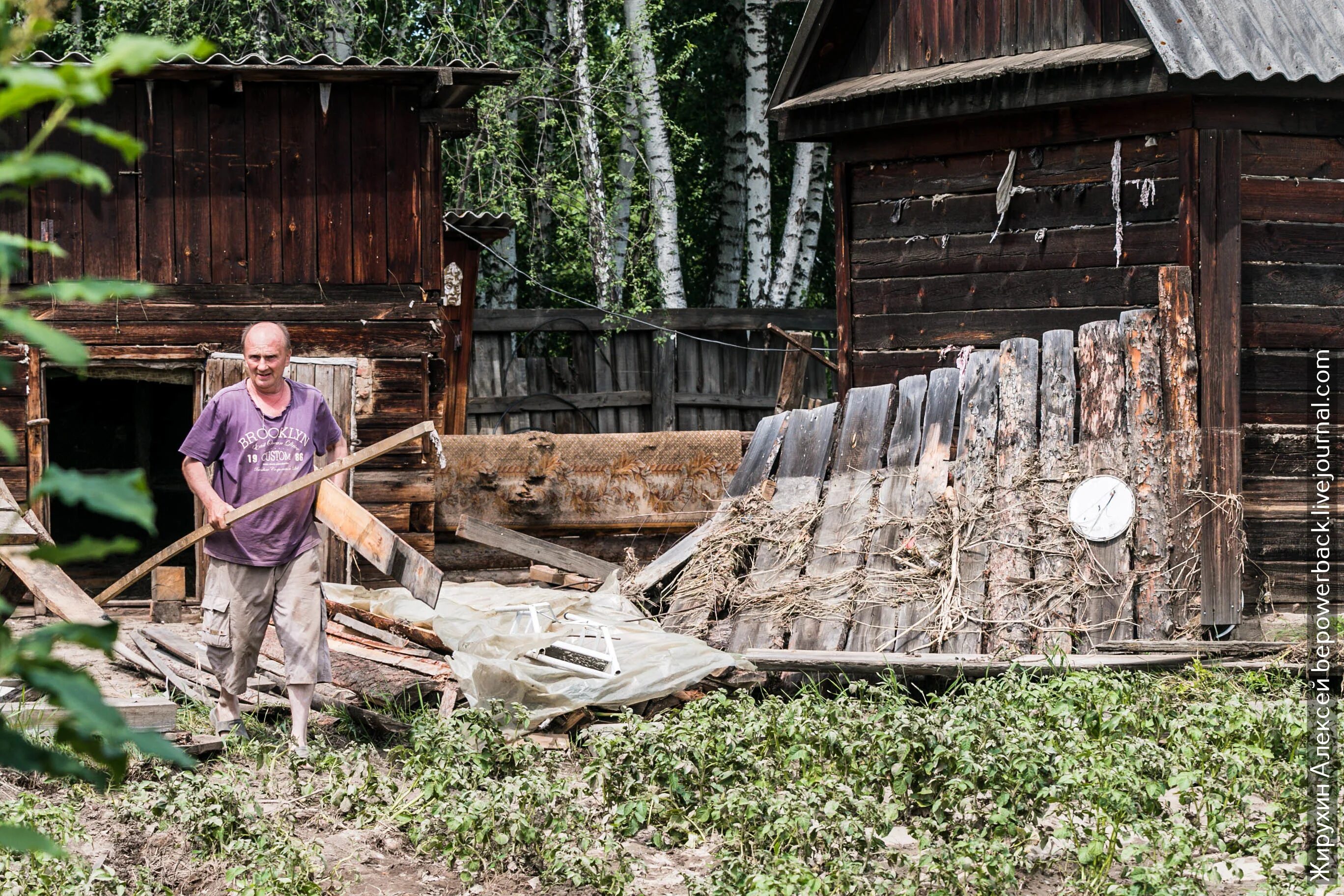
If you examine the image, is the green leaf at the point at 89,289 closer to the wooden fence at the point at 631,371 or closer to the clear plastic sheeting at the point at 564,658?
the clear plastic sheeting at the point at 564,658

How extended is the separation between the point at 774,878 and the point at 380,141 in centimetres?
788

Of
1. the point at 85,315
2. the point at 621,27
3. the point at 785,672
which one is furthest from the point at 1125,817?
the point at 621,27

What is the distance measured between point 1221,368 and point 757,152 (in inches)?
395

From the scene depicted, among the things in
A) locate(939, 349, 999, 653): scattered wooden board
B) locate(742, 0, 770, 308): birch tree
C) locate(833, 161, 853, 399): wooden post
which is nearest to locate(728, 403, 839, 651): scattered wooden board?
locate(939, 349, 999, 653): scattered wooden board

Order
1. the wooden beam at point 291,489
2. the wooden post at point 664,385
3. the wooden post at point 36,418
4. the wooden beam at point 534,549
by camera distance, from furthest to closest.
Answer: the wooden post at point 664,385, the wooden beam at point 534,549, the wooden post at point 36,418, the wooden beam at point 291,489

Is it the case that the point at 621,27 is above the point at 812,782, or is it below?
above

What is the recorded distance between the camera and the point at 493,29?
14109 millimetres

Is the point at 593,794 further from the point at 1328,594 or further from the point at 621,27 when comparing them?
the point at 621,27

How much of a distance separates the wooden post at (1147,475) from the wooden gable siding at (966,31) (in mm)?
1980

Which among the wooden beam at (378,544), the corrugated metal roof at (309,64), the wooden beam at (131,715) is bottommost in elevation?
the wooden beam at (131,715)

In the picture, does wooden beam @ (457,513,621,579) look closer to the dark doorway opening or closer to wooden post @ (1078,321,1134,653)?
wooden post @ (1078,321,1134,653)

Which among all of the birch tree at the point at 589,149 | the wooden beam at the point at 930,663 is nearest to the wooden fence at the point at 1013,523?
the wooden beam at the point at 930,663

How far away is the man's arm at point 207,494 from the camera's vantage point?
597 centimetres

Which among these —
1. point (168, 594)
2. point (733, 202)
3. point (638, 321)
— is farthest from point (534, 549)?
point (733, 202)
